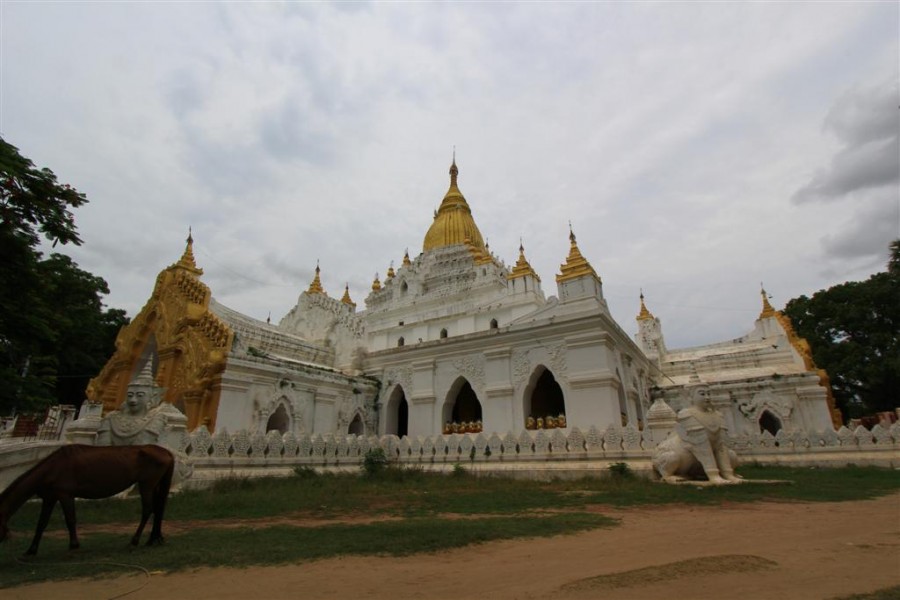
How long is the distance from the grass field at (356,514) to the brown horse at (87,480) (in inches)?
15.3

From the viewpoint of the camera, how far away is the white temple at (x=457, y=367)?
17.5 m

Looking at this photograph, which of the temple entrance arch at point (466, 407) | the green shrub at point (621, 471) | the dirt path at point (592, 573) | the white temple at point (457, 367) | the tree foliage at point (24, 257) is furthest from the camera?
the temple entrance arch at point (466, 407)

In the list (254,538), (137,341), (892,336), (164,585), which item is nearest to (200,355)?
(137,341)

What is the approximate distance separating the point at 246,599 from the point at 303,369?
53.2 feet

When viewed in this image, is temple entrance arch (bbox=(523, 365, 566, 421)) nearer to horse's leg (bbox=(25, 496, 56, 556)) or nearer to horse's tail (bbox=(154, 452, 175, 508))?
horse's tail (bbox=(154, 452, 175, 508))

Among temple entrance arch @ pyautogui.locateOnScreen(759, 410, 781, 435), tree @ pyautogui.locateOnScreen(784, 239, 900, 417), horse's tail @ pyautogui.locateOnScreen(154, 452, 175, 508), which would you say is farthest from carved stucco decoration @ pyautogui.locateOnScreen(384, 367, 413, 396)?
tree @ pyautogui.locateOnScreen(784, 239, 900, 417)

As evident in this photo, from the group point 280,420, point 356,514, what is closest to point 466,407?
point 280,420

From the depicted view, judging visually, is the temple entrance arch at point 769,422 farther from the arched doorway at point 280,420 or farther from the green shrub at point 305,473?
the arched doorway at point 280,420

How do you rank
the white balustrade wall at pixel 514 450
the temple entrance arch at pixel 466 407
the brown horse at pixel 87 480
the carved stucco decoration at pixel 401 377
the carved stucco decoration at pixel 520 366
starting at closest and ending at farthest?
1. the brown horse at pixel 87 480
2. the white balustrade wall at pixel 514 450
3. the carved stucco decoration at pixel 520 366
4. the carved stucco decoration at pixel 401 377
5. the temple entrance arch at pixel 466 407

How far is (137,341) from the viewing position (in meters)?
20.7

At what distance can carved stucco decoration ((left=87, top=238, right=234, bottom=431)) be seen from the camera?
1678cm

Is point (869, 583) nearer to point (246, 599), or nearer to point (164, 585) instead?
point (246, 599)

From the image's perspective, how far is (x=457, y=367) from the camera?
20875 mm

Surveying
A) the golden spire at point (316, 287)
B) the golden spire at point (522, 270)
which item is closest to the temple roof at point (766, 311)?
the golden spire at point (522, 270)
